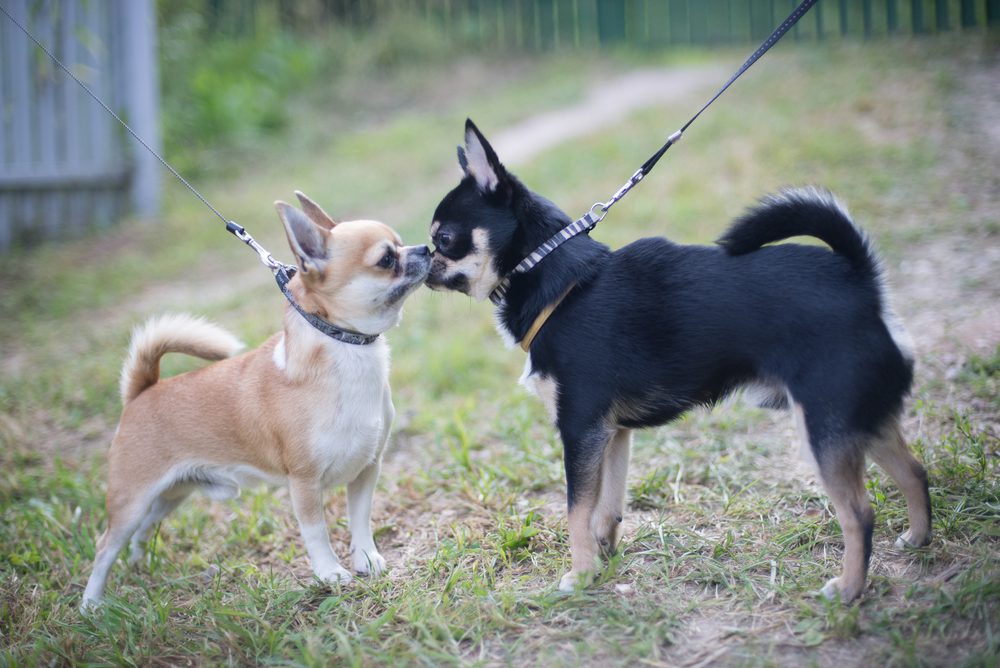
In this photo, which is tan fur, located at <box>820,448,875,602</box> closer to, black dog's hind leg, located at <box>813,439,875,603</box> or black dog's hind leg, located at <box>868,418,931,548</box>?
black dog's hind leg, located at <box>813,439,875,603</box>

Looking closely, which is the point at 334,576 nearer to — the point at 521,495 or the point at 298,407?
the point at 298,407

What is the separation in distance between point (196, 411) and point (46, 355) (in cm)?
402

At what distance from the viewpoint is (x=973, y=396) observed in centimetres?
436

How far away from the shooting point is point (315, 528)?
11.3 feet

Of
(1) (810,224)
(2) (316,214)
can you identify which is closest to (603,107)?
(2) (316,214)

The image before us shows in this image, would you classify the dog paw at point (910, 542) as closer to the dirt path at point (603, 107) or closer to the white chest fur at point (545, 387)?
the white chest fur at point (545, 387)

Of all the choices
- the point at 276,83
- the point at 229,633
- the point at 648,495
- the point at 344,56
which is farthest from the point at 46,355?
the point at 344,56

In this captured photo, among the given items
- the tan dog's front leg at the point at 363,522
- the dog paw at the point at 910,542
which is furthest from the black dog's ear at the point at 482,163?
the dog paw at the point at 910,542

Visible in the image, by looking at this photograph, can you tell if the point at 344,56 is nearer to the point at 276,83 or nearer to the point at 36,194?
the point at 276,83

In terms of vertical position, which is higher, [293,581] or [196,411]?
[196,411]

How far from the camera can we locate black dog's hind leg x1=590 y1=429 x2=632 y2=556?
3424mm

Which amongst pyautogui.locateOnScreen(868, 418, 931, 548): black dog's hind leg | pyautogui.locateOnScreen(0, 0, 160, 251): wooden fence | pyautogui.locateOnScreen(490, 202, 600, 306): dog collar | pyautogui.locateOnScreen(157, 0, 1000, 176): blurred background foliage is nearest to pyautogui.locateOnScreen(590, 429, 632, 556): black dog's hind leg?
pyautogui.locateOnScreen(490, 202, 600, 306): dog collar

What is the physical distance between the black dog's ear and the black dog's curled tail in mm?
962

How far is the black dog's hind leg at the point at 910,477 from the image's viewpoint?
3.11 m
